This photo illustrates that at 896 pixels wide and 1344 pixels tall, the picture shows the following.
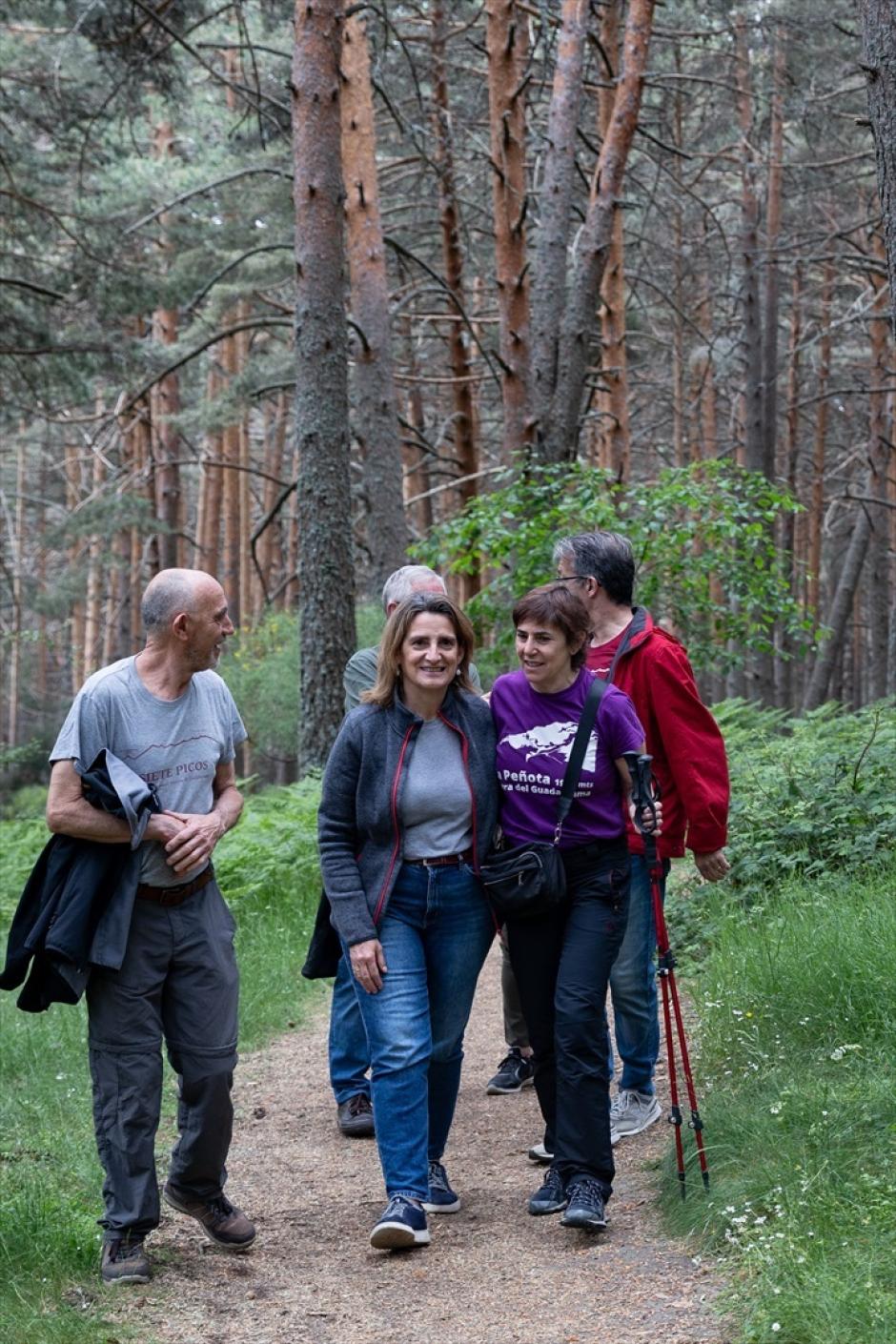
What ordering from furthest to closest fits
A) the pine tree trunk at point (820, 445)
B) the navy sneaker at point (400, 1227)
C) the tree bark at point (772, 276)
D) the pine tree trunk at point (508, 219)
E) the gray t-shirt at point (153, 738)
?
the pine tree trunk at point (820, 445), the tree bark at point (772, 276), the pine tree trunk at point (508, 219), the navy sneaker at point (400, 1227), the gray t-shirt at point (153, 738)

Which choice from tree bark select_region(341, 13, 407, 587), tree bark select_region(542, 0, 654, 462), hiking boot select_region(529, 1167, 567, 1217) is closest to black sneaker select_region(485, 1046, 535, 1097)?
hiking boot select_region(529, 1167, 567, 1217)

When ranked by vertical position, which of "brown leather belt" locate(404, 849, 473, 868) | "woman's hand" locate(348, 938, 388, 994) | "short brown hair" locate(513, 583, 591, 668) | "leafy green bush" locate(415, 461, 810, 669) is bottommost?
"woman's hand" locate(348, 938, 388, 994)

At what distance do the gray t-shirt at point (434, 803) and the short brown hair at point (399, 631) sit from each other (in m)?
0.18

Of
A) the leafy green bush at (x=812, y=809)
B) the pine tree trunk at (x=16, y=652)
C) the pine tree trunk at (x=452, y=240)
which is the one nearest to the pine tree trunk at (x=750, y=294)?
the pine tree trunk at (x=452, y=240)

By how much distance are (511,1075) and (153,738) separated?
2.82 meters

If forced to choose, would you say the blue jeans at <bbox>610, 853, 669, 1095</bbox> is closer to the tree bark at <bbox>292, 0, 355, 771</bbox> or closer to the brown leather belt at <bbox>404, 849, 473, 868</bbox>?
the brown leather belt at <bbox>404, 849, 473, 868</bbox>

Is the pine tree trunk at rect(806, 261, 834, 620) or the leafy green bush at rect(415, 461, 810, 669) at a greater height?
the pine tree trunk at rect(806, 261, 834, 620)

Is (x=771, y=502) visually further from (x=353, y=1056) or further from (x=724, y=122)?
(x=724, y=122)

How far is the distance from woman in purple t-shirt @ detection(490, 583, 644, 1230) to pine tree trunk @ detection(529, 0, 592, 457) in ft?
29.4

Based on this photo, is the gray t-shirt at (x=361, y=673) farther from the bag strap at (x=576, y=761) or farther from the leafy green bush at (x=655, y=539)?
the leafy green bush at (x=655, y=539)

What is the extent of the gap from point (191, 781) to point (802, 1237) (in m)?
2.12

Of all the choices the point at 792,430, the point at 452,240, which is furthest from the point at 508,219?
the point at 792,430

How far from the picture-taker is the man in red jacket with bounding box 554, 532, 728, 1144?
4973 millimetres

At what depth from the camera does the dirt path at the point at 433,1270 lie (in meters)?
3.85
